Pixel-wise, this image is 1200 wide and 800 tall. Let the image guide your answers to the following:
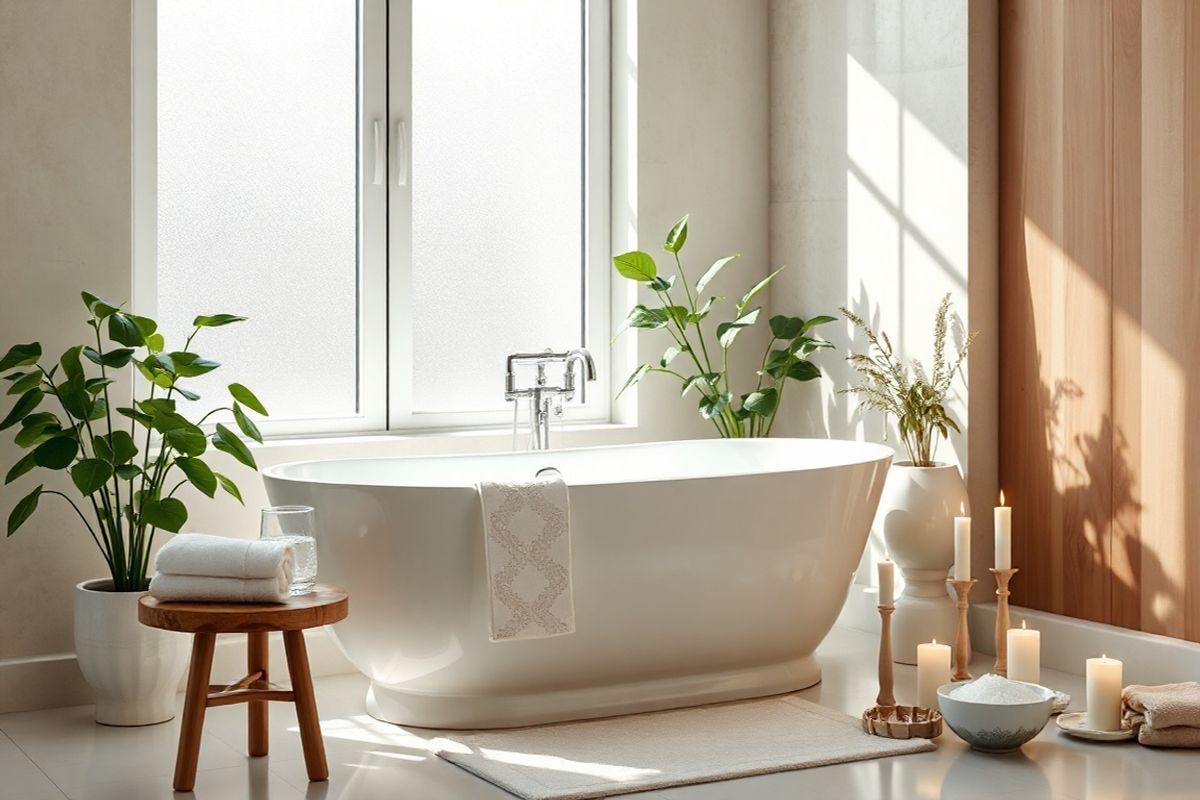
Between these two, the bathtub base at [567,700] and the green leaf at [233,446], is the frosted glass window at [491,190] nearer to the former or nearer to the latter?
the green leaf at [233,446]

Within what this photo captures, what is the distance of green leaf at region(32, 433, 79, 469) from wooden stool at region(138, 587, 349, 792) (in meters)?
0.53

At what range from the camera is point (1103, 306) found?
4047 mm

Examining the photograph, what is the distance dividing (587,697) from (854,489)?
88cm

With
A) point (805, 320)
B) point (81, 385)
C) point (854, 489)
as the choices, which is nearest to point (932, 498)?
point (854, 489)

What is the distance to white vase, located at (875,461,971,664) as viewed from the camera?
13.9 feet

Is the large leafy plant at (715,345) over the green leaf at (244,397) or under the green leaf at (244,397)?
over

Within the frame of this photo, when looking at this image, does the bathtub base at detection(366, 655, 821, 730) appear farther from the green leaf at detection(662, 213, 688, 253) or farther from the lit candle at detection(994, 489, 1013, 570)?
the green leaf at detection(662, 213, 688, 253)

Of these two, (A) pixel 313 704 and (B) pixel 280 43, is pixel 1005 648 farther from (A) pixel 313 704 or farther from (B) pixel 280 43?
(B) pixel 280 43

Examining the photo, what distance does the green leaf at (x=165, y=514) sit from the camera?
11.4 feet

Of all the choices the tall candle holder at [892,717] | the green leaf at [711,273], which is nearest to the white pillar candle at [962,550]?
the tall candle holder at [892,717]

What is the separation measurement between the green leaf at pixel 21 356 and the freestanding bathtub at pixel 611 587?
631 millimetres

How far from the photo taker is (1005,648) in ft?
12.9

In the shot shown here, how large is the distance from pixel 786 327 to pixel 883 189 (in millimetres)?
562

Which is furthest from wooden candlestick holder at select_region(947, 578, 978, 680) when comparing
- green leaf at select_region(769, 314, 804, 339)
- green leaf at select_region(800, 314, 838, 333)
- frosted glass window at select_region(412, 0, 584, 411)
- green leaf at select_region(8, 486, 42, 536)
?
green leaf at select_region(8, 486, 42, 536)
